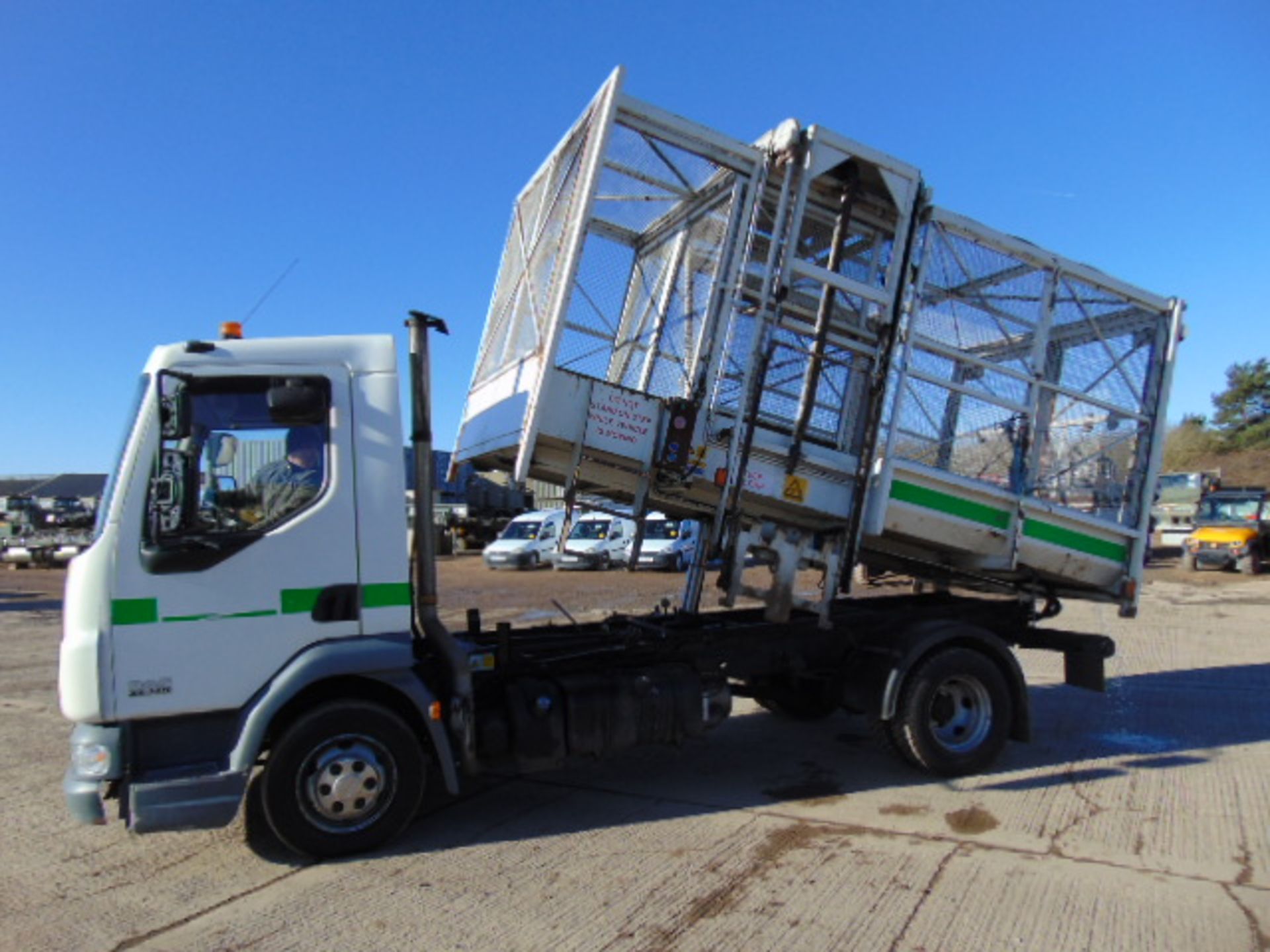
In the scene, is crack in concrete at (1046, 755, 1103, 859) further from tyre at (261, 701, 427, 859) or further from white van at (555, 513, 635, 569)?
white van at (555, 513, 635, 569)

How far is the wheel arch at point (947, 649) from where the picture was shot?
5.71 metres

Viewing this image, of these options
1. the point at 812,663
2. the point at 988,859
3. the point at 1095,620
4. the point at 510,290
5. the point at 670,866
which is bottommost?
the point at 670,866

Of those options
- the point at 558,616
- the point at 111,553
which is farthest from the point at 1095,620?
the point at 111,553

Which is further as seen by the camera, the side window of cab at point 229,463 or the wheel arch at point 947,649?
the wheel arch at point 947,649

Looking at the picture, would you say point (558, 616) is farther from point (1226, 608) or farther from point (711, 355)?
point (1226, 608)

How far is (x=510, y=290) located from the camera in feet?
21.4

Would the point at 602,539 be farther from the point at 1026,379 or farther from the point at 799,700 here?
the point at 1026,379

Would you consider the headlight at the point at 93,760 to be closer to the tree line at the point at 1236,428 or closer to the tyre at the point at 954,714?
the tyre at the point at 954,714

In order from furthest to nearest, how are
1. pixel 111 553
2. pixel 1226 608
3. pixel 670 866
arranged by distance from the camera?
pixel 1226 608
pixel 670 866
pixel 111 553

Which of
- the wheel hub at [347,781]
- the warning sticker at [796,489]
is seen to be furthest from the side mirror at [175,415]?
the warning sticker at [796,489]

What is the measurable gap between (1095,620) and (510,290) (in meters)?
11.5

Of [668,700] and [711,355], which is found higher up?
[711,355]

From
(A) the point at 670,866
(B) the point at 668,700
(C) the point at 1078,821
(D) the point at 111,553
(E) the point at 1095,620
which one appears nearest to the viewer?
(D) the point at 111,553

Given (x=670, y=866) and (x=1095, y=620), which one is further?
(x=1095, y=620)
